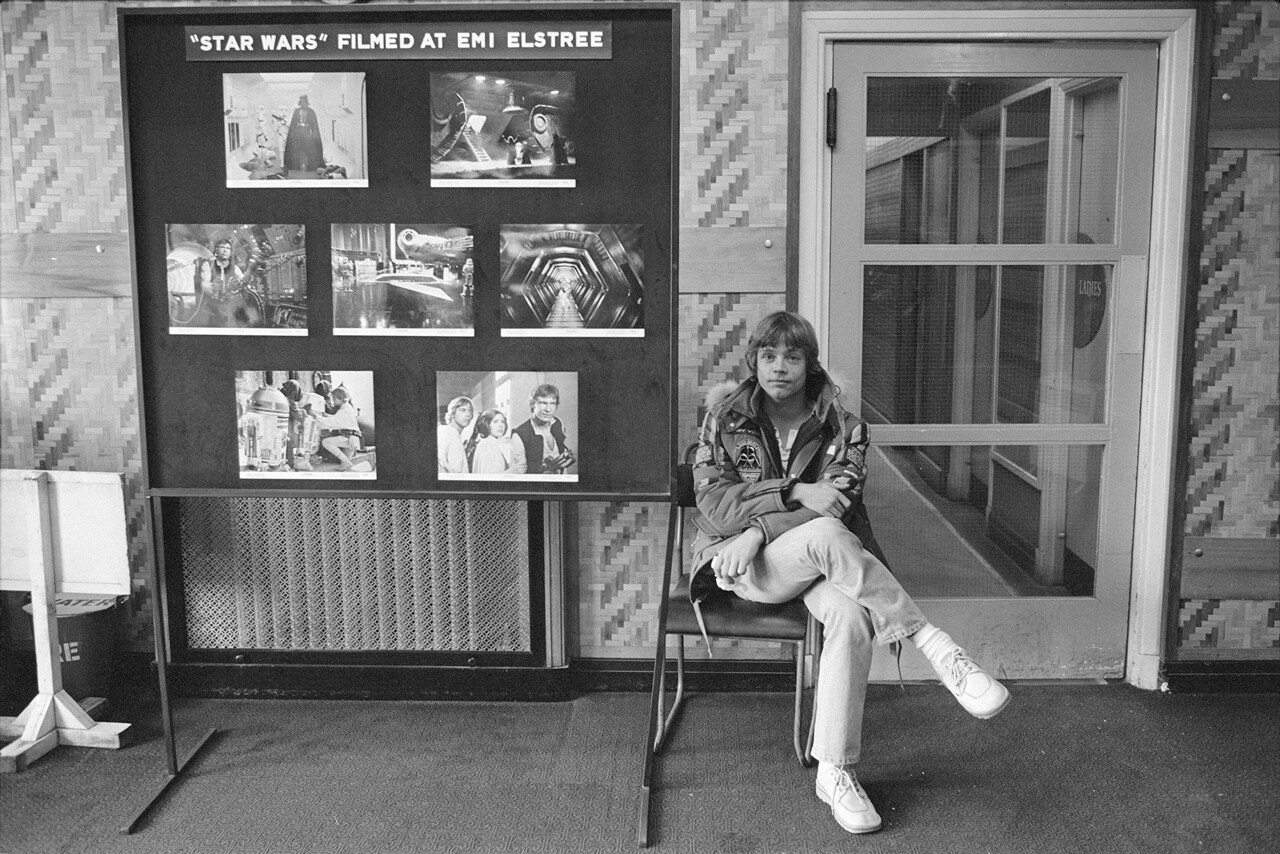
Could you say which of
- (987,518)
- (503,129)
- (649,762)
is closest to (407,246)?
(503,129)

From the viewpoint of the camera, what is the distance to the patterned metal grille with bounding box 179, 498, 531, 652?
3.77 metres

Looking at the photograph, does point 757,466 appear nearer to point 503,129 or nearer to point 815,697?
point 815,697

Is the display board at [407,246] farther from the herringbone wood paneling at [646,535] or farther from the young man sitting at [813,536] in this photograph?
the herringbone wood paneling at [646,535]

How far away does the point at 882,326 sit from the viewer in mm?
3771

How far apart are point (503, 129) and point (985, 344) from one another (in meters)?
1.84

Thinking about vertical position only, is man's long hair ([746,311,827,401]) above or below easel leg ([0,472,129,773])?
above

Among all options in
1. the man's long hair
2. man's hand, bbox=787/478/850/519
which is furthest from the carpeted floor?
the man's long hair

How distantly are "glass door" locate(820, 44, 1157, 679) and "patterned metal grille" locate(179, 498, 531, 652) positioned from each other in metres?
1.33

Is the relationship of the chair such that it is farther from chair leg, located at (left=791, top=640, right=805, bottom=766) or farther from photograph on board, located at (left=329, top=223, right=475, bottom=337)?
photograph on board, located at (left=329, top=223, right=475, bottom=337)

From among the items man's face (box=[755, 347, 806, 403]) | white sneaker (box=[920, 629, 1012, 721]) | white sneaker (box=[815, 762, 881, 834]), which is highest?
man's face (box=[755, 347, 806, 403])

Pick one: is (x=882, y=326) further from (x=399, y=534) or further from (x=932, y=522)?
(x=399, y=534)

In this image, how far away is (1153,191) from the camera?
3676mm

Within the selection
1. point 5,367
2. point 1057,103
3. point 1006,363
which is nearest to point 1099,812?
point 1006,363

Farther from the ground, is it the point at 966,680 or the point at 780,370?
the point at 780,370
